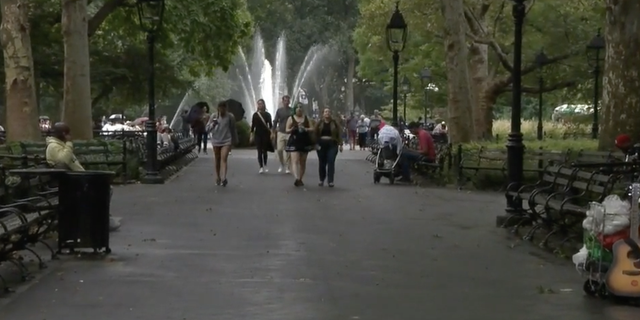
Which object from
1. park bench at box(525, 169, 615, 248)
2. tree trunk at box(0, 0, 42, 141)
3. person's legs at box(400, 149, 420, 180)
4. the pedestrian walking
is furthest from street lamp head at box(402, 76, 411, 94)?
park bench at box(525, 169, 615, 248)

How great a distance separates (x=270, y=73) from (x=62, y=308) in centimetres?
6444

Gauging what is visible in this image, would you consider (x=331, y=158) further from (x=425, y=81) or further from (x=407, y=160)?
(x=425, y=81)

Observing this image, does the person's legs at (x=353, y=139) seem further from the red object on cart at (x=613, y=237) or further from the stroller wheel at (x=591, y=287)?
the red object on cart at (x=613, y=237)

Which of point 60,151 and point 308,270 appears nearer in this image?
point 308,270

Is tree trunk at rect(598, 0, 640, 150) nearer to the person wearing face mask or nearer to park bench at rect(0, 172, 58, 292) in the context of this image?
the person wearing face mask

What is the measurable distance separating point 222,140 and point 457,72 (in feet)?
26.7

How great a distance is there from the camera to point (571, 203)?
1445 cm

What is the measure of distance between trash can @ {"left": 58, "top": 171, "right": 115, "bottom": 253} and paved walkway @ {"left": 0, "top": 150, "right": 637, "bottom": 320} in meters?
0.29

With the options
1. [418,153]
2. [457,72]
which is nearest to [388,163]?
[418,153]

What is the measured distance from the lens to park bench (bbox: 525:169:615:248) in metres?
13.5

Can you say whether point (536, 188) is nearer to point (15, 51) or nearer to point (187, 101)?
point (15, 51)

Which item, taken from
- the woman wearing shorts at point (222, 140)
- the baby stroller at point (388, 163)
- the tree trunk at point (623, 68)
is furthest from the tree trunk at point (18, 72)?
the tree trunk at point (623, 68)

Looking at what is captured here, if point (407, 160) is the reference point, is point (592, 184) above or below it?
above

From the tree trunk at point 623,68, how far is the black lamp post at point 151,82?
10731 mm
